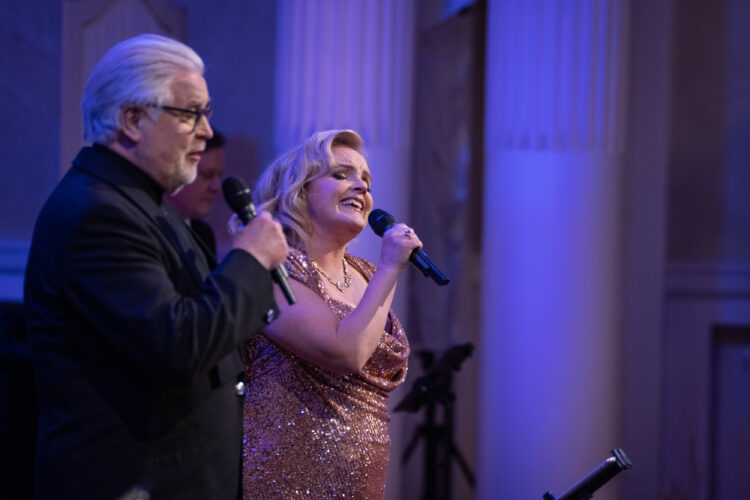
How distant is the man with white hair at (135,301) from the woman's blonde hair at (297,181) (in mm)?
592

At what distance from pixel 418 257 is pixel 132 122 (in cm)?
82

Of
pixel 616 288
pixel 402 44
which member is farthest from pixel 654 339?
pixel 402 44

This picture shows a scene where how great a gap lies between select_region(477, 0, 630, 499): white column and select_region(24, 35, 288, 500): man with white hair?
6.90 ft

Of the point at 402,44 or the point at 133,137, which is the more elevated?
the point at 402,44

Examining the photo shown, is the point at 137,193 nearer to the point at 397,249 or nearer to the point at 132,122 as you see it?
the point at 132,122

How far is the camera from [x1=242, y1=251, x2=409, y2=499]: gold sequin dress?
2.07 meters

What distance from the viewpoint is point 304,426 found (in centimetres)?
208

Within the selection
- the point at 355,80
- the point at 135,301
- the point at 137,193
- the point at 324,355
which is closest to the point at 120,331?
the point at 135,301

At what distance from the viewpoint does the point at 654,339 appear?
449cm

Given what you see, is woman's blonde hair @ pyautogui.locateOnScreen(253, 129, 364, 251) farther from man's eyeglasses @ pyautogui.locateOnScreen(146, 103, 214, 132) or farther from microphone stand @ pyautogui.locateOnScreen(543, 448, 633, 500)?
microphone stand @ pyautogui.locateOnScreen(543, 448, 633, 500)

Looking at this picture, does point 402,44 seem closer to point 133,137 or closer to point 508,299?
point 508,299

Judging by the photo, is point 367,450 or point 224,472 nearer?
point 224,472

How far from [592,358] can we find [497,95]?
48.1 inches

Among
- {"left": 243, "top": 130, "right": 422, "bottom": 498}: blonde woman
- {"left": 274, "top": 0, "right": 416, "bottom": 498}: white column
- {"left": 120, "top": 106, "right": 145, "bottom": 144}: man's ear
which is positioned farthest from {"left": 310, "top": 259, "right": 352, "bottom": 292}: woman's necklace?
{"left": 274, "top": 0, "right": 416, "bottom": 498}: white column
